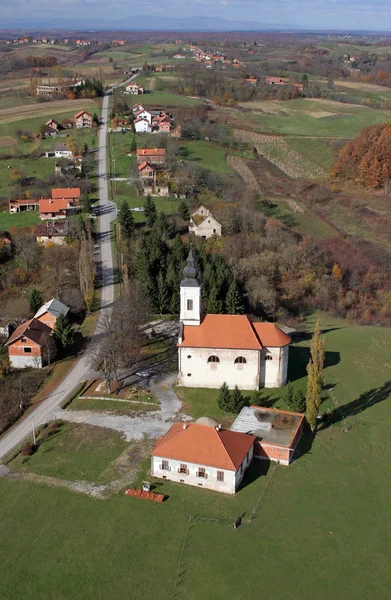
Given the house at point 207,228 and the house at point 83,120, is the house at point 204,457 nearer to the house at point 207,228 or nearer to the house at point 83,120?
the house at point 207,228

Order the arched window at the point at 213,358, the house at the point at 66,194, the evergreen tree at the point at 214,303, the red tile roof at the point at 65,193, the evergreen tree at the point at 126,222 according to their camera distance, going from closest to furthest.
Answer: the arched window at the point at 213,358, the evergreen tree at the point at 214,303, the evergreen tree at the point at 126,222, the house at the point at 66,194, the red tile roof at the point at 65,193

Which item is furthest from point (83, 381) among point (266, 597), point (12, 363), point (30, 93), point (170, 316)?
point (30, 93)

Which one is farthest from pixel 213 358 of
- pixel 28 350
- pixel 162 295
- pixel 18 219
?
pixel 18 219

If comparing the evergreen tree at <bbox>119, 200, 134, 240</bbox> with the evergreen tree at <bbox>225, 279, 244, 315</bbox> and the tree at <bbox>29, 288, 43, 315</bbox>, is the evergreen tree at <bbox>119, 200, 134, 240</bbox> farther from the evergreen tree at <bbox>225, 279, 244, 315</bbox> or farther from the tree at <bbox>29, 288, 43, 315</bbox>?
the evergreen tree at <bbox>225, 279, 244, 315</bbox>

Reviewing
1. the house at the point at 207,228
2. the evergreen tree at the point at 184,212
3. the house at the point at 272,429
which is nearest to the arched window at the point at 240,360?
the house at the point at 272,429

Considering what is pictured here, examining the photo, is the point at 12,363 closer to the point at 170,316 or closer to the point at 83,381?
the point at 83,381

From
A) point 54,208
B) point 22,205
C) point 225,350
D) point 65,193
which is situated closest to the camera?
point 225,350

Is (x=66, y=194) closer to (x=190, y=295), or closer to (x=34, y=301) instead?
(x=34, y=301)
